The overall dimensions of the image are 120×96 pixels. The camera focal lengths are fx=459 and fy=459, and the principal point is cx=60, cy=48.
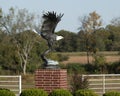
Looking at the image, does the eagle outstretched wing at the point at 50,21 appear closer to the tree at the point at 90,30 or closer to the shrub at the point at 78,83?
the shrub at the point at 78,83

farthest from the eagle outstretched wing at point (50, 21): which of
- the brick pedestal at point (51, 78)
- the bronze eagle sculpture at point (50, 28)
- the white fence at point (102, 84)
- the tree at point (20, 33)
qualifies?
the tree at point (20, 33)

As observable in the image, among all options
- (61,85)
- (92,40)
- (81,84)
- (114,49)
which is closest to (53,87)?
(61,85)

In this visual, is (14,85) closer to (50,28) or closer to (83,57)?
(50,28)

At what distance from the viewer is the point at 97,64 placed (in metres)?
49.3

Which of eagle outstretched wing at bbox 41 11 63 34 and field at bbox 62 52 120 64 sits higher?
eagle outstretched wing at bbox 41 11 63 34

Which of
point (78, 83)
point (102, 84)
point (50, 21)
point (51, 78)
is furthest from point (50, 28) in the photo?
point (102, 84)

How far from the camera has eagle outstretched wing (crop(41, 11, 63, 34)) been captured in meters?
15.4

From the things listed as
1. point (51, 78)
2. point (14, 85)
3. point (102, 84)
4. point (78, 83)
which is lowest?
point (14, 85)

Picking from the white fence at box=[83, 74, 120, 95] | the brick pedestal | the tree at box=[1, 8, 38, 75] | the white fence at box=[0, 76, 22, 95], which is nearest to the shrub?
the white fence at box=[83, 74, 120, 95]

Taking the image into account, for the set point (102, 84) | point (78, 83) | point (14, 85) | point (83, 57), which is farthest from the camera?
point (83, 57)

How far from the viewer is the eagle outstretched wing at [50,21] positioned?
1537cm

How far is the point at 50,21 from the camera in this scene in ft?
50.8

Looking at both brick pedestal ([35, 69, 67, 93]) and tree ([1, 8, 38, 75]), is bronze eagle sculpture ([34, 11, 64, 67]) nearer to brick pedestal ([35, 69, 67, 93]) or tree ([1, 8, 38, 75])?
brick pedestal ([35, 69, 67, 93])

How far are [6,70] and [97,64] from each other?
9.76 m
